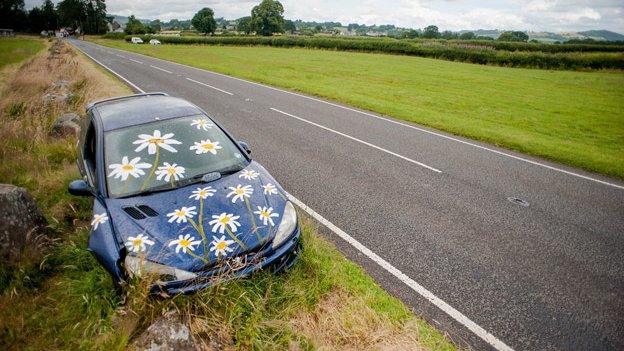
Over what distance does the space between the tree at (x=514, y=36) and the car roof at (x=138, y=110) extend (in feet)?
337

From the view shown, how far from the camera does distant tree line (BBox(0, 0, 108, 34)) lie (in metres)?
101

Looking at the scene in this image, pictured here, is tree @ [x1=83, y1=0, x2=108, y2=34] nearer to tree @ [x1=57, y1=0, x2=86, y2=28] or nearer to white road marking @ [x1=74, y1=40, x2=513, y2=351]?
tree @ [x1=57, y1=0, x2=86, y2=28]

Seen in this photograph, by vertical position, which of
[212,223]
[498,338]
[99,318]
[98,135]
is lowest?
[498,338]

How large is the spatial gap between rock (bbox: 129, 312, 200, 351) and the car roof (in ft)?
8.92

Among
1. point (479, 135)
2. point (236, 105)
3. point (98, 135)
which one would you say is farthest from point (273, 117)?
point (98, 135)

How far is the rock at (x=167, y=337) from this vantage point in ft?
8.54

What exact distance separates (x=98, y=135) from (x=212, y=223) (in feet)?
6.80

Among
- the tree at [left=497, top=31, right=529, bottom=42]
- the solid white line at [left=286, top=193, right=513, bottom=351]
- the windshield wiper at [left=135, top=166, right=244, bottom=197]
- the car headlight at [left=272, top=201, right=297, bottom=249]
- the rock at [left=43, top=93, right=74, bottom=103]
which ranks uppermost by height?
the tree at [left=497, top=31, right=529, bottom=42]

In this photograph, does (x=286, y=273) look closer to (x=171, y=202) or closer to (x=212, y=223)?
(x=212, y=223)

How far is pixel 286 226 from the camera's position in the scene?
12.0ft

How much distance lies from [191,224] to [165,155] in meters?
1.17

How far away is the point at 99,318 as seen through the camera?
3080mm

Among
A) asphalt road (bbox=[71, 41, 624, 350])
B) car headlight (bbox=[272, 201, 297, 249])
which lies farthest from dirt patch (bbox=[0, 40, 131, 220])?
asphalt road (bbox=[71, 41, 624, 350])

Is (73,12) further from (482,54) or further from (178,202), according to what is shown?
(178,202)
